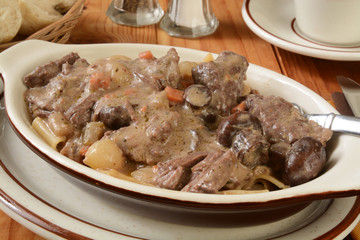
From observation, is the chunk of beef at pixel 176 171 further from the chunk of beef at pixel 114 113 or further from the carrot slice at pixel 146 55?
the carrot slice at pixel 146 55

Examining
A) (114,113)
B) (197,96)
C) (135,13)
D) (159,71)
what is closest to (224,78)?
(197,96)

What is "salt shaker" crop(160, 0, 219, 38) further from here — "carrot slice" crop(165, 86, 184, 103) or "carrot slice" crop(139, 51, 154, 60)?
"carrot slice" crop(165, 86, 184, 103)

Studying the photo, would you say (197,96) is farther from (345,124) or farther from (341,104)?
(341,104)

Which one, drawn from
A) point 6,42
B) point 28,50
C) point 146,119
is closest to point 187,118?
point 146,119

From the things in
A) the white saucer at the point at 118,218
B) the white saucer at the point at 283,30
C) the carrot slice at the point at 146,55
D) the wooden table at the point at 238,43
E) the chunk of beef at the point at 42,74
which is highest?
the chunk of beef at the point at 42,74

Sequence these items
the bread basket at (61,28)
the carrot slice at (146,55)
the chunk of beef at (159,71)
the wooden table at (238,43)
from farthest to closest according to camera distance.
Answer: the wooden table at (238,43)
the bread basket at (61,28)
the carrot slice at (146,55)
the chunk of beef at (159,71)

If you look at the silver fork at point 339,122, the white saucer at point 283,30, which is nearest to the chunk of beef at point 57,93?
the silver fork at point 339,122

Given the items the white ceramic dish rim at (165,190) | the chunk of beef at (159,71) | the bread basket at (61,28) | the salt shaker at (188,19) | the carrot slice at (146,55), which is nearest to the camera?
the white ceramic dish rim at (165,190)
